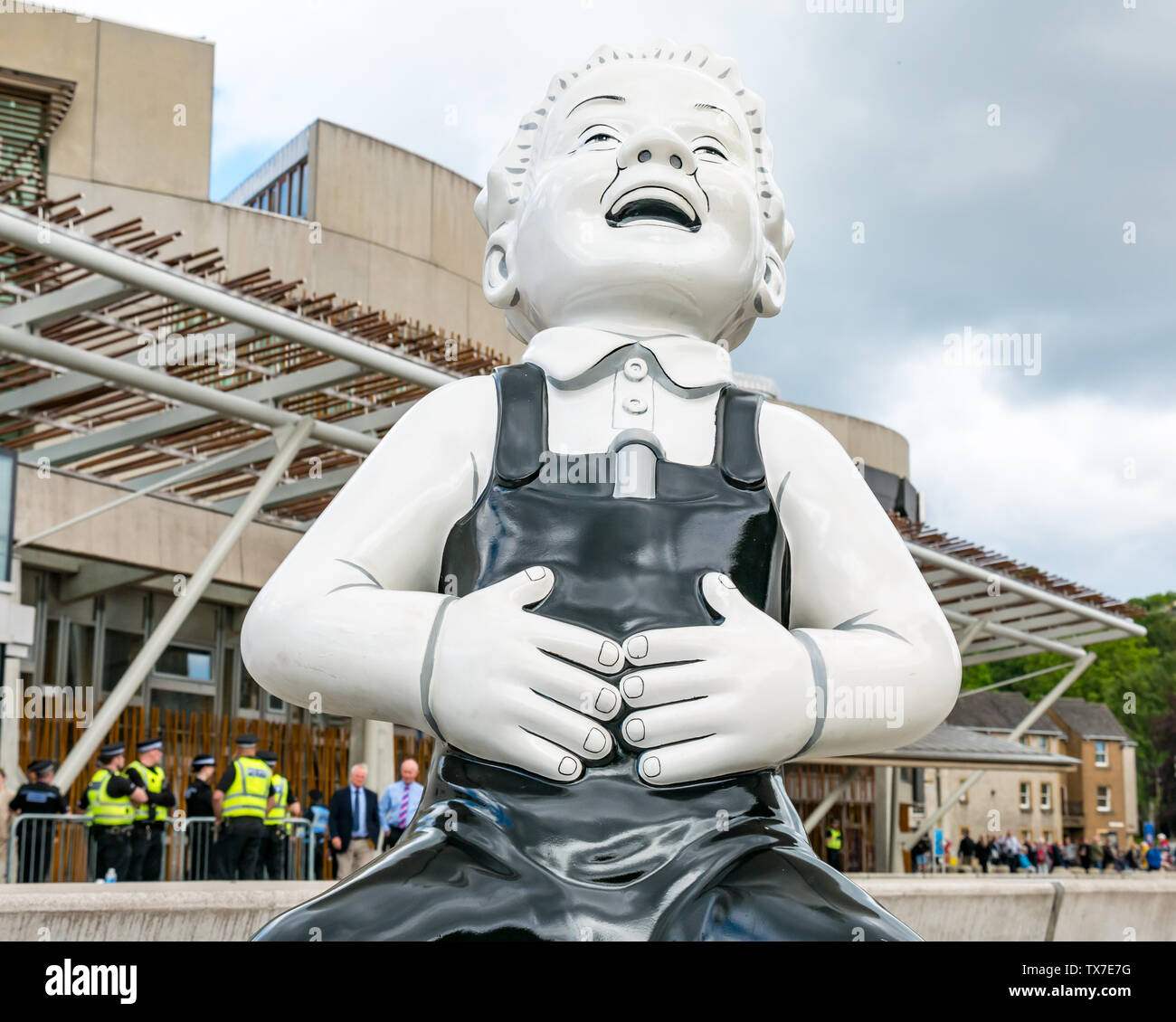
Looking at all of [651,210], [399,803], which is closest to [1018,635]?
[399,803]

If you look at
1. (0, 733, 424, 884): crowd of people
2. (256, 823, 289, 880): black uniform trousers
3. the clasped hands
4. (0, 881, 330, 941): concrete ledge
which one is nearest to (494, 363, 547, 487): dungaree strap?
the clasped hands

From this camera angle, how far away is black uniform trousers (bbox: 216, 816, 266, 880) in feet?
33.5

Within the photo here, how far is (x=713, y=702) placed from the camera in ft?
6.26

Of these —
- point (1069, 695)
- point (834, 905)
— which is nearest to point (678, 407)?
point (834, 905)

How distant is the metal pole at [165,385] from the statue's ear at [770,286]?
343 inches

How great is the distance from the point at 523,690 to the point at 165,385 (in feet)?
36.3

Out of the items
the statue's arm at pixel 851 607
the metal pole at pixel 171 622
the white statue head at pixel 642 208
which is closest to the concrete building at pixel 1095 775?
the metal pole at pixel 171 622

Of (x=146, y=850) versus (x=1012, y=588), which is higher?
(x=1012, y=588)

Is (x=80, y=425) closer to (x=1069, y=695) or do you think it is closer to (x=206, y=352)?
(x=206, y=352)

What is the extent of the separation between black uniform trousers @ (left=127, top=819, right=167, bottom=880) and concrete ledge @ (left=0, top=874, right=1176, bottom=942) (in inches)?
234

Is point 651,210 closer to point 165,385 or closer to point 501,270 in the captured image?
point 501,270

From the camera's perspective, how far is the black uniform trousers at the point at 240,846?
10203 millimetres
